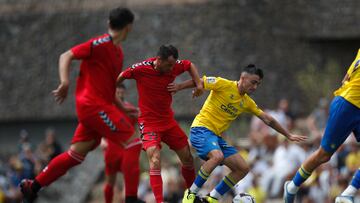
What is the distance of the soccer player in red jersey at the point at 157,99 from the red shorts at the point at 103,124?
1.44ft

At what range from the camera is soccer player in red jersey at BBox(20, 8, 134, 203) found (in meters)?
16.0

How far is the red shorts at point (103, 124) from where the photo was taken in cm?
1611

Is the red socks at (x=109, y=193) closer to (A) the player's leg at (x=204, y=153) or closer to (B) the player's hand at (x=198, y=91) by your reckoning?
(A) the player's leg at (x=204, y=153)

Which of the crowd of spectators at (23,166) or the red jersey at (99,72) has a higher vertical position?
the red jersey at (99,72)

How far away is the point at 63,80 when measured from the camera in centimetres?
1512

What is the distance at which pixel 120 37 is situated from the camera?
1609 centimetres

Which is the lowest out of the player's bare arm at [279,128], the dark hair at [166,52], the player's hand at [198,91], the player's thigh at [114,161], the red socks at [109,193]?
the red socks at [109,193]

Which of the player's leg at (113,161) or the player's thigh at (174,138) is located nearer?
the player's thigh at (174,138)

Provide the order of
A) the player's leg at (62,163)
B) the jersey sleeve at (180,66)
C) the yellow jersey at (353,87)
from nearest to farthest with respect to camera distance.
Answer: the yellow jersey at (353,87) < the jersey sleeve at (180,66) < the player's leg at (62,163)

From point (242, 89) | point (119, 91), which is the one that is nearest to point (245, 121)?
point (119, 91)

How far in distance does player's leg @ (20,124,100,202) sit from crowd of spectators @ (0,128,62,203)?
7.38 meters

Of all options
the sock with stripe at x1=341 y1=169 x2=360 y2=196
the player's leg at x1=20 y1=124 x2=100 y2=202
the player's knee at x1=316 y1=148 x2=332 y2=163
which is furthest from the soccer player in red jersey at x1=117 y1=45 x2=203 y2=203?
the sock with stripe at x1=341 y1=169 x2=360 y2=196

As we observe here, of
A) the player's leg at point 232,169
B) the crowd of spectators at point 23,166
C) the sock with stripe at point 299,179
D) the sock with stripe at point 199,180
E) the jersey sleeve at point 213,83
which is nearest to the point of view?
the sock with stripe at point 299,179

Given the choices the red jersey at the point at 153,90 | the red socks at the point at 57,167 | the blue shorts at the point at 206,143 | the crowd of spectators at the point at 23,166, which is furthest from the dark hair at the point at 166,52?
the crowd of spectators at the point at 23,166
